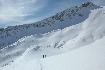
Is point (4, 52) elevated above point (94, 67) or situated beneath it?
situated beneath

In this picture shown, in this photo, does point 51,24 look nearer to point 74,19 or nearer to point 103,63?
point 74,19

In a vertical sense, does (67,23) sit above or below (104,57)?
below

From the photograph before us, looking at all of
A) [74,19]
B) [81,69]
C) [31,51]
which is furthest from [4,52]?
[74,19]

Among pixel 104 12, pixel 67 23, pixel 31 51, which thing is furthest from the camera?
pixel 67 23

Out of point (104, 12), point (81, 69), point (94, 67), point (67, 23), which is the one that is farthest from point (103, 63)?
point (67, 23)

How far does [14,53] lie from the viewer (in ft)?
227

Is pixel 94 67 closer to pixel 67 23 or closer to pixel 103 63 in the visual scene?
pixel 103 63

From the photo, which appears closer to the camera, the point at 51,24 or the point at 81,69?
the point at 81,69

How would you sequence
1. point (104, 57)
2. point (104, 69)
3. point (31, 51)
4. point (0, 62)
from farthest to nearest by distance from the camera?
point (0, 62) < point (31, 51) < point (104, 57) < point (104, 69)

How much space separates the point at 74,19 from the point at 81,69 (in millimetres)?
167294

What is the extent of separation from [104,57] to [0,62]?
182 ft

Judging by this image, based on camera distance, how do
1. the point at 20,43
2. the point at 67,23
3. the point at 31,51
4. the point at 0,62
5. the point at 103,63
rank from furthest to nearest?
the point at 67,23
the point at 20,43
the point at 0,62
the point at 31,51
the point at 103,63

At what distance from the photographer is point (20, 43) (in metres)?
74.4

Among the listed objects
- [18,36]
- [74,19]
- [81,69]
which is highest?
[81,69]
